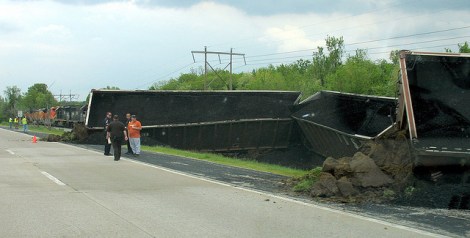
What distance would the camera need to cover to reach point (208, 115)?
→ 2711 centimetres

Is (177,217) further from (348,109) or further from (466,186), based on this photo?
(348,109)

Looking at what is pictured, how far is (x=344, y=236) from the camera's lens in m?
7.08

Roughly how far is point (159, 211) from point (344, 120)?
1342cm

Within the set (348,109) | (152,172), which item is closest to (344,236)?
(152,172)

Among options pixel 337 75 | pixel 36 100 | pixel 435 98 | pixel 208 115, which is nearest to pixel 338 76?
pixel 337 75

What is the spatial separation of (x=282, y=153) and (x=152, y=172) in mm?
13432

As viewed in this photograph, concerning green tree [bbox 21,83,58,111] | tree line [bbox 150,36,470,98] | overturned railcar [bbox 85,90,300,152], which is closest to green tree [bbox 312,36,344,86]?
tree line [bbox 150,36,470,98]

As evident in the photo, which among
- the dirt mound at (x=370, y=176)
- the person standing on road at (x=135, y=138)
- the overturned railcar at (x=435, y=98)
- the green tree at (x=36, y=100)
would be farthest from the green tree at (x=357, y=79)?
the green tree at (x=36, y=100)

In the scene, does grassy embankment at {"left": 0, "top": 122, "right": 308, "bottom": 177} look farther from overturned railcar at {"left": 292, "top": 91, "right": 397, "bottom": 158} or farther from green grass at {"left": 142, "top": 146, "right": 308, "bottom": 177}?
overturned railcar at {"left": 292, "top": 91, "right": 397, "bottom": 158}

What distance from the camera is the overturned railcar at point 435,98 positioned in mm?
11586

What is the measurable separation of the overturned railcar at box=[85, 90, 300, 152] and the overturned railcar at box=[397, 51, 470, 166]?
13950mm

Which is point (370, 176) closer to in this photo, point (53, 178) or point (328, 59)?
A: point (53, 178)

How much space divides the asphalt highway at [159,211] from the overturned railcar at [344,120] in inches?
300

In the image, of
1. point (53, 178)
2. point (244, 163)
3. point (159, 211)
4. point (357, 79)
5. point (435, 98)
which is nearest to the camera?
point (159, 211)
